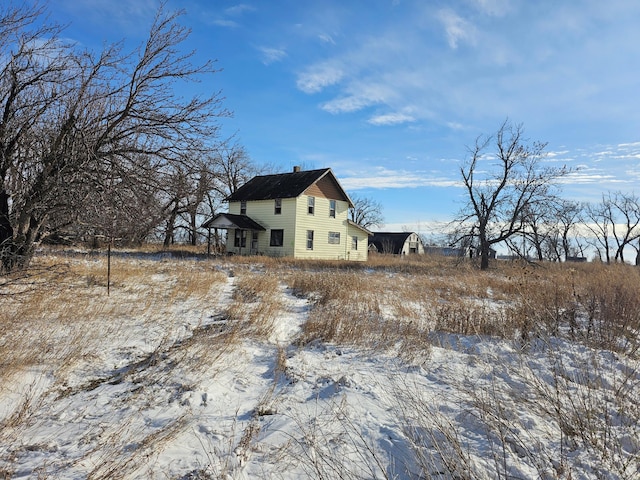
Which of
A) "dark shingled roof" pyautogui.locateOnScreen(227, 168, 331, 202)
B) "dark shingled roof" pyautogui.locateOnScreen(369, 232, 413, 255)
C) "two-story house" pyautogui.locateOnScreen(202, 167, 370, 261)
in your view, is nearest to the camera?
"two-story house" pyautogui.locateOnScreen(202, 167, 370, 261)

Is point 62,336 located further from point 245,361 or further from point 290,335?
point 290,335

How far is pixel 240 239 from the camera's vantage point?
2975cm

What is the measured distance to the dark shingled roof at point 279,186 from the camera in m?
28.4

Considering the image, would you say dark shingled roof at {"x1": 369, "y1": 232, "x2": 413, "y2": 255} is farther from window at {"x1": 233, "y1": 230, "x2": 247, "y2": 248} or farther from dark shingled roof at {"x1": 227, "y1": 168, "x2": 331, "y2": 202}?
window at {"x1": 233, "y1": 230, "x2": 247, "y2": 248}

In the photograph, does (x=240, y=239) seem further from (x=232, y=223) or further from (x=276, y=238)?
(x=276, y=238)

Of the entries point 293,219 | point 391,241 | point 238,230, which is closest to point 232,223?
point 238,230

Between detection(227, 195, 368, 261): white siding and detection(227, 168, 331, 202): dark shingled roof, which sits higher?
detection(227, 168, 331, 202): dark shingled roof

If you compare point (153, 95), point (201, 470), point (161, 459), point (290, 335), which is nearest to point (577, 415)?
point (201, 470)

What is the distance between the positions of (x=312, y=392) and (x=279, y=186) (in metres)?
26.6

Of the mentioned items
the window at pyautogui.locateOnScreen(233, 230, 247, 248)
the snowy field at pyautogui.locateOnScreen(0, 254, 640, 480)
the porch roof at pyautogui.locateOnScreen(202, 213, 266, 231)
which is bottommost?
the snowy field at pyautogui.locateOnScreen(0, 254, 640, 480)

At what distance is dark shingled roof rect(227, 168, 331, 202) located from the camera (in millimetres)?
28375

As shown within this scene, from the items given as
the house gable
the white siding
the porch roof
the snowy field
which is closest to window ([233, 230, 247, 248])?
the white siding

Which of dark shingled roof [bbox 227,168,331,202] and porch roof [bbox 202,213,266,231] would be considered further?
dark shingled roof [bbox 227,168,331,202]

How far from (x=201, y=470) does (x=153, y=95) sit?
9.43m
